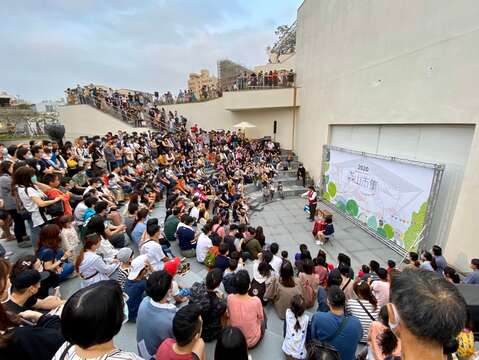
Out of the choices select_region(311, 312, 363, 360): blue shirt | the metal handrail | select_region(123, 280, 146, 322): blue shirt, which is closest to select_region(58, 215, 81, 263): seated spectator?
select_region(123, 280, 146, 322): blue shirt

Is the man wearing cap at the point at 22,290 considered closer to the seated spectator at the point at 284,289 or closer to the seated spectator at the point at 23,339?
the seated spectator at the point at 23,339

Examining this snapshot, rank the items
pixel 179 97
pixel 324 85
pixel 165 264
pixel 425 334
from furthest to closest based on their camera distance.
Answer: pixel 179 97
pixel 324 85
pixel 165 264
pixel 425 334

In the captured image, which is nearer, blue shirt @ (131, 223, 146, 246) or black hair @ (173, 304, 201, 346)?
black hair @ (173, 304, 201, 346)

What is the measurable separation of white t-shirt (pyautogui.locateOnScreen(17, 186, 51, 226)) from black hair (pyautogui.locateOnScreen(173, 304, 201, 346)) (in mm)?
3355

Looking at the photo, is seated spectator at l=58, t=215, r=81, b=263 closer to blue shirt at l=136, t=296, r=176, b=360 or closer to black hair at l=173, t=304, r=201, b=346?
blue shirt at l=136, t=296, r=176, b=360

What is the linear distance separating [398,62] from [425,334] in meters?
7.90

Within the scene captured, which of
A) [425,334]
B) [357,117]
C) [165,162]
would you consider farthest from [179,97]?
[425,334]

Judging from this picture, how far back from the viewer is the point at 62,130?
7691 millimetres

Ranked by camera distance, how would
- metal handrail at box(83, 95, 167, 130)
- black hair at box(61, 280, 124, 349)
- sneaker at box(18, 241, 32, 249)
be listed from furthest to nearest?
metal handrail at box(83, 95, 167, 130), sneaker at box(18, 241, 32, 249), black hair at box(61, 280, 124, 349)

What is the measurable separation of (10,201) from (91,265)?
2.38m

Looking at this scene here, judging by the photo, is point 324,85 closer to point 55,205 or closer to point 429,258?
point 429,258

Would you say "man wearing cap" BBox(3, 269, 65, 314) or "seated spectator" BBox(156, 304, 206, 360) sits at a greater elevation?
"man wearing cap" BBox(3, 269, 65, 314)

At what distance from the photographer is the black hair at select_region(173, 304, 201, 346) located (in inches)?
66.4

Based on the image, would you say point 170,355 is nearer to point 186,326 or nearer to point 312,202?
point 186,326
